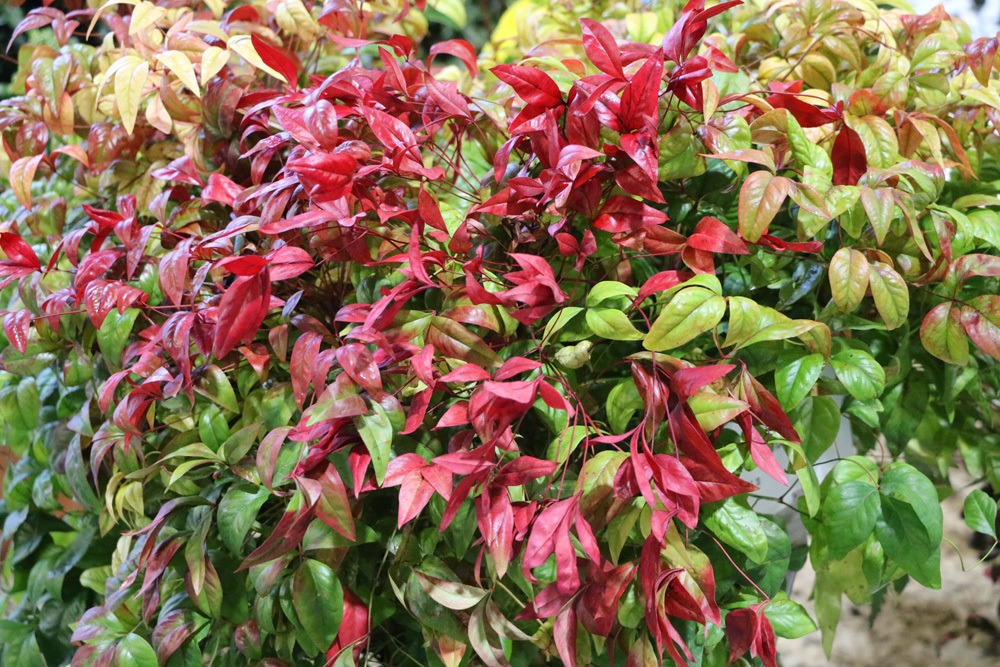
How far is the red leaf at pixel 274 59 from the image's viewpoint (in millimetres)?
661

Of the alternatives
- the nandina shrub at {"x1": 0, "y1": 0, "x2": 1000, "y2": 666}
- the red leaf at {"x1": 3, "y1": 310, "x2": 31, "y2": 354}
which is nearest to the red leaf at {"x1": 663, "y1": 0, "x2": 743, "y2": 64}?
the nandina shrub at {"x1": 0, "y1": 0, "x2": 1000, "y2": 666}

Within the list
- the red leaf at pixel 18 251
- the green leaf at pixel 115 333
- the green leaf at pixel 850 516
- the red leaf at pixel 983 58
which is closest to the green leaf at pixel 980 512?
the green leaf at pixel 850 516

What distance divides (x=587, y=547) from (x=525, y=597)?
0.17 m

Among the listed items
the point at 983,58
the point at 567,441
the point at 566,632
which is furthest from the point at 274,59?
the point at 983,58

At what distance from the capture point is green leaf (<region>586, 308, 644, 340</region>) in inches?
22.8

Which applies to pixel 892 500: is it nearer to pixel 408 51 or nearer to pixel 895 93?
pixel 895 93

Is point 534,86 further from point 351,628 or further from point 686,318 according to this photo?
point 351,628

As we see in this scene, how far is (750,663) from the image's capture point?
0.69 metres

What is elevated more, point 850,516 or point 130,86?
point 130,86

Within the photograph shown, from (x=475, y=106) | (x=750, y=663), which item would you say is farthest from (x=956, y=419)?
(x=475, y=106)

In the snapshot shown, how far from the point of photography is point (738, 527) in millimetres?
594

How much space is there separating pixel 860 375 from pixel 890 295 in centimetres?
6

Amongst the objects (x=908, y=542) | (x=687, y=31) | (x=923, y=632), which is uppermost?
(x=687, y=31)

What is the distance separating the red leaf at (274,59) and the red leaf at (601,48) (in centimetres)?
26
